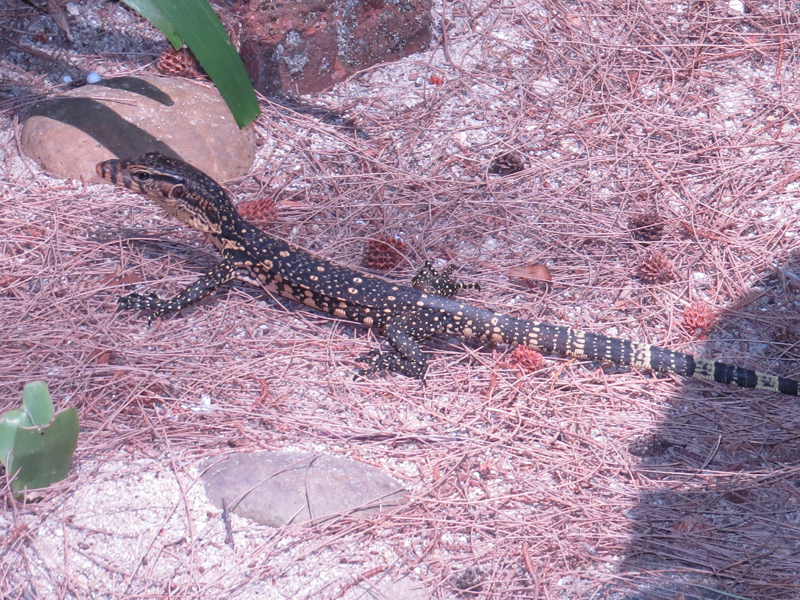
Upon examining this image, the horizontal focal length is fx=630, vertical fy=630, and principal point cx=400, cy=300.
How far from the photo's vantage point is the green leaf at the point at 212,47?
485cm

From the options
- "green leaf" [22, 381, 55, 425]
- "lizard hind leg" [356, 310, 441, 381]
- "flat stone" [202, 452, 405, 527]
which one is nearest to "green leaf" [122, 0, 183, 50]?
"lizard hind leg" [356, 310, 441, 381]

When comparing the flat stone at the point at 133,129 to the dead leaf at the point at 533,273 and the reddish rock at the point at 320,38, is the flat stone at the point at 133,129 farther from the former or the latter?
the dead leaf at the point at 533,273

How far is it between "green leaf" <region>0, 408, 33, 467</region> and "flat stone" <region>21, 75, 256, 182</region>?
2.80m

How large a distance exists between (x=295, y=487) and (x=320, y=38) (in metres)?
4.52

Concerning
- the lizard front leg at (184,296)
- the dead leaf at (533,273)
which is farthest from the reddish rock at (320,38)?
the dead leaf at (533,273)

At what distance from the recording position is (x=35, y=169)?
5.19 metres

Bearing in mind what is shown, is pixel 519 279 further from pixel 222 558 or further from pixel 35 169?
pixel 35 169

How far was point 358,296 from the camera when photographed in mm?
4516

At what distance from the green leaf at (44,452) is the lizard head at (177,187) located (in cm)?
211

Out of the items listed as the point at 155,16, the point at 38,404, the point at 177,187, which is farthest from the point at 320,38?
the point at 38,404

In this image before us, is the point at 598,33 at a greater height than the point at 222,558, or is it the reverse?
the point at 598,33

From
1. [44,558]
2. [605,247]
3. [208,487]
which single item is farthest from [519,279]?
[44,558]

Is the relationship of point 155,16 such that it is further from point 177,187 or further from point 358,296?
point 358,296

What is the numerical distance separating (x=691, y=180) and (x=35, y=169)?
18.0 ft
